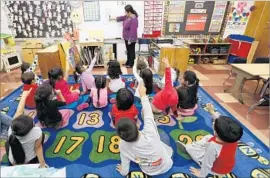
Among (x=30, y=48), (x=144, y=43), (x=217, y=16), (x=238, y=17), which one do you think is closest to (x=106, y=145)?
(x=144, y=43)

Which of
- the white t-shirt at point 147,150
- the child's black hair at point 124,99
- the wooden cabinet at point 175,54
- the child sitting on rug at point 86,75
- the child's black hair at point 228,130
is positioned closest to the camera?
the child's black hair at point 228,130

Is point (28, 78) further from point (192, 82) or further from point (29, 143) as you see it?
point (192, 82)

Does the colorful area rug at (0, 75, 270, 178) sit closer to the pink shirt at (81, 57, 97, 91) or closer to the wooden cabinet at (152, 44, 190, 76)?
the pink shirt at (81, 57, 97, 91)

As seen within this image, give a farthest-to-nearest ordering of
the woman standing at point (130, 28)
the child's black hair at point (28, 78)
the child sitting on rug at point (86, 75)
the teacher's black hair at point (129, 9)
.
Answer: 1. the woman standing at point (130, 28)
2. the teacher's black hair at point (129, 9)
3. the child sitting on rug at point (86, 75)
4. the child's black hair at point (28, 78)

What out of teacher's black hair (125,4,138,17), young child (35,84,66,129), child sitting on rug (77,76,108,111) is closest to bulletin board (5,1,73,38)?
teacher's black hair (125,4,138,17)

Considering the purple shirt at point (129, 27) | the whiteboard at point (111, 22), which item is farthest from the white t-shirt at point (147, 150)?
the whiteboard at point (111, 22)

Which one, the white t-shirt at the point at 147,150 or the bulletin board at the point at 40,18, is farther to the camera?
the bulletin board at the point at 40,18

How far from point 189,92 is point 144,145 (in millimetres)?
1234

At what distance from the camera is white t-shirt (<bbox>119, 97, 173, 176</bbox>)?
128cm

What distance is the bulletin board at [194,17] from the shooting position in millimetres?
4258

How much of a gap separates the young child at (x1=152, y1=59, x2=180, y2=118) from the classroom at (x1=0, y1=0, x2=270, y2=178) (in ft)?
0.04

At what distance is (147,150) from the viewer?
1287mm

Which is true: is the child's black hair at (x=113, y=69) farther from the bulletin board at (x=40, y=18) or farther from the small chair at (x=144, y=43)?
the bulletin board at (x=40, y=18)

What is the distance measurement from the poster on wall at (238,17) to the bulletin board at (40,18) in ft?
13.1
